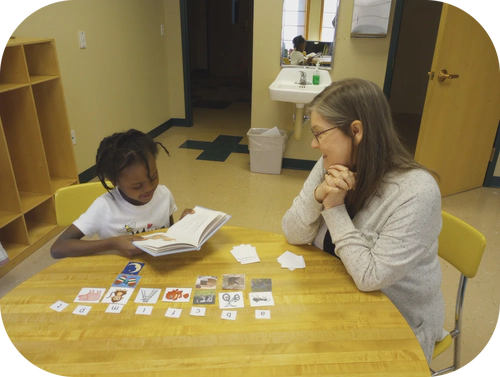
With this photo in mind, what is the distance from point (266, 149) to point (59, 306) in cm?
280

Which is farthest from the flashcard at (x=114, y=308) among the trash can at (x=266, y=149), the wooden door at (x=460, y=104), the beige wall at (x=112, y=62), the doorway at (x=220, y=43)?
the doorway at (x=220, y=43)

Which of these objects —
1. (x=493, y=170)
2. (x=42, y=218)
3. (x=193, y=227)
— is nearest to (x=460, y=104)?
(x=493, y=170)

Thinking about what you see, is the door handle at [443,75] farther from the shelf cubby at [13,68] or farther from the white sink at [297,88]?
the shelf cubby at [13,68]

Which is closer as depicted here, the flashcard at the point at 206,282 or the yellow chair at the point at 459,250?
the flashcard at the point at 206,282

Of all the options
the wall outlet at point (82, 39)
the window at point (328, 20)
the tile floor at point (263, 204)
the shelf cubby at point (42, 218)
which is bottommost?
the tile floor at point (263, 204)

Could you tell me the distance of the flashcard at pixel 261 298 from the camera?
1053 millimetres

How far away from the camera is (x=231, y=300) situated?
1067 millimetres

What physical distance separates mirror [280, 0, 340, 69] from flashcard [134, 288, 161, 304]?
9.25 feet

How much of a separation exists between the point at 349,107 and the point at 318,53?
8.22 ft

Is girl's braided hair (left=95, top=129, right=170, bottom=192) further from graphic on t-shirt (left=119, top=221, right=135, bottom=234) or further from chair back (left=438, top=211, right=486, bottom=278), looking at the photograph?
chair back (left=438, top=211, right=486, bottom=278)

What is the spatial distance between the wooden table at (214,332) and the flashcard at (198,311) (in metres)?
0.01

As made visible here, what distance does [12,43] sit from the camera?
2.17 m

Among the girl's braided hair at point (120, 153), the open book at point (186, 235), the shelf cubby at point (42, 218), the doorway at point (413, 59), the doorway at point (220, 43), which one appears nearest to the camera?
the open book at point (186, 235)

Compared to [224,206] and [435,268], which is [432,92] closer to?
[224,206]
